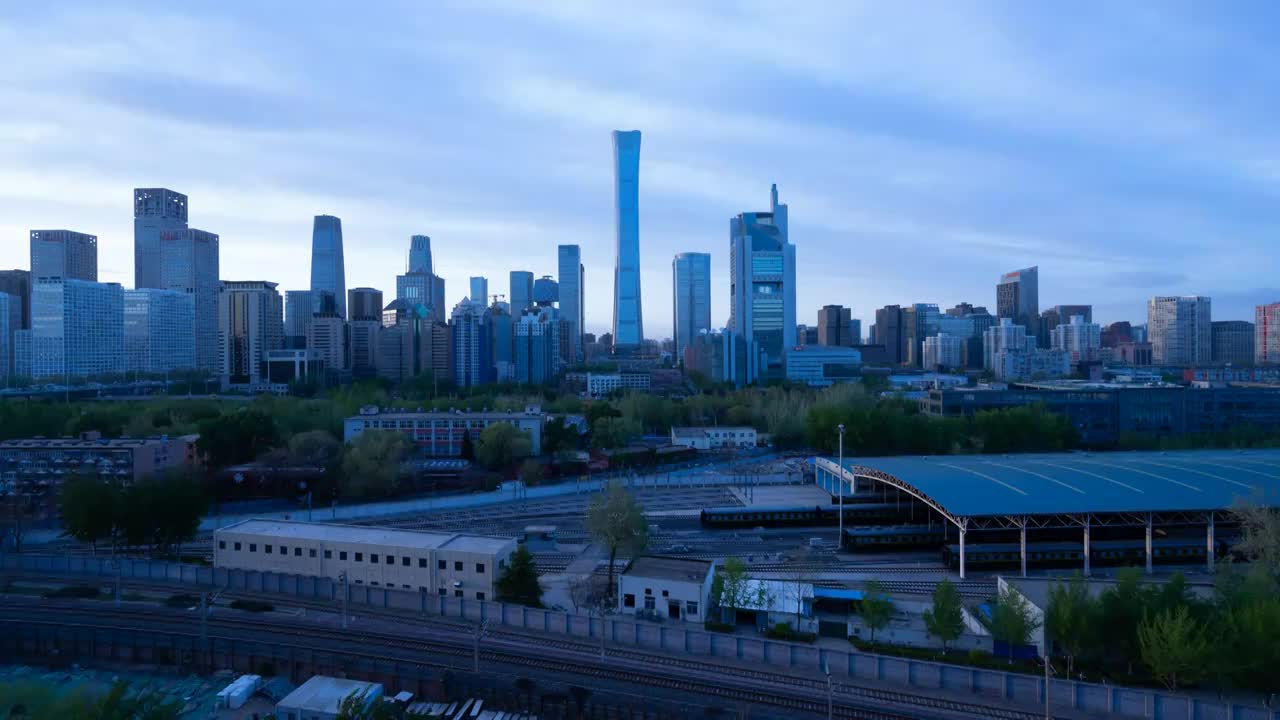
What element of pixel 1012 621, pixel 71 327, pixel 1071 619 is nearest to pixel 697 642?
pixel 1012 621

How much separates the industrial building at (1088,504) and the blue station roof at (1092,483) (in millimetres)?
20

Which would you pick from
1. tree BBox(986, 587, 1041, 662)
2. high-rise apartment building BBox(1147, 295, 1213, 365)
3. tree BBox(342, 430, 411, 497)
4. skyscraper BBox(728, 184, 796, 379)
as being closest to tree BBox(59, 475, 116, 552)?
tree BBox(342, 430, 411, 497)

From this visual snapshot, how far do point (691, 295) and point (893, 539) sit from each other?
13037 centimetres

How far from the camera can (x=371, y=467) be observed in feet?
76.6

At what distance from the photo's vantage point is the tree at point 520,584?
43.3 ft

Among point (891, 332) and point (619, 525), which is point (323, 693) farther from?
point (891, 332)

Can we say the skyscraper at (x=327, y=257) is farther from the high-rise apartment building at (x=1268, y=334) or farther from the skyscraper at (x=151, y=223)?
the high-rise apartment building at (x=1268, y=334)

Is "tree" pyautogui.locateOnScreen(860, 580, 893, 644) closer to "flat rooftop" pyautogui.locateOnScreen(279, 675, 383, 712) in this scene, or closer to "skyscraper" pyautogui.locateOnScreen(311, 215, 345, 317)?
"flat rooftop" pyautogui.locateOnScreen(279, 675, 383, 712)

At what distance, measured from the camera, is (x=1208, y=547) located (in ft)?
53.4

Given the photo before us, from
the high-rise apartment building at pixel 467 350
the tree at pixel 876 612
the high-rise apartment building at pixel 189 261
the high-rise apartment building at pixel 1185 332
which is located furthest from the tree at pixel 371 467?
the high-rise apartment building at pixel 1185 332

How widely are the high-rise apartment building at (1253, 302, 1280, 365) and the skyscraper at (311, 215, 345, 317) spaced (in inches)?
4395

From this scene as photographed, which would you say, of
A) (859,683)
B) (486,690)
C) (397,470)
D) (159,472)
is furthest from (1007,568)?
(159,472)

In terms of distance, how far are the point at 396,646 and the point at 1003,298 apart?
125 meters

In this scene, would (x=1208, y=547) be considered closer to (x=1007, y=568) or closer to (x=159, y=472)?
(x=1007, y=568)
